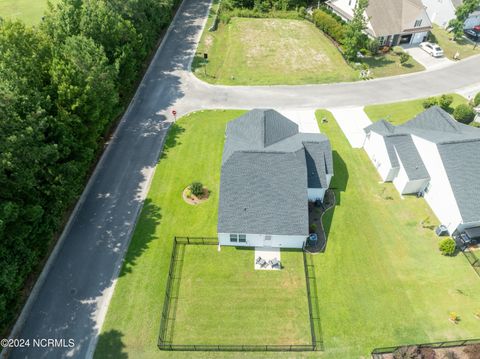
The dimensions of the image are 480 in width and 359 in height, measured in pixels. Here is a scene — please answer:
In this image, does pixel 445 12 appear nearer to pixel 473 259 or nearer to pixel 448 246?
pixel 473 259

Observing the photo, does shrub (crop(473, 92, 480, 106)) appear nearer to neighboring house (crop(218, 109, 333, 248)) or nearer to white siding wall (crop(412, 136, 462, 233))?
white siding wall (crop(412, 136, 462, 233))

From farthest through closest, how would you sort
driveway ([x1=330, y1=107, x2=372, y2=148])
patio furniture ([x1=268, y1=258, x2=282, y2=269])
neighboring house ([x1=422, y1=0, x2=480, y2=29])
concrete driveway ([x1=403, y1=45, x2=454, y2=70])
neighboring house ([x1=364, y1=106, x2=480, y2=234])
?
neighboring house ([x1=422, y1=0, x2=480, y2=29]) → concrete driveway ([x1=403, y1=45, x2=454, y2=70]) → driveway ([x1=330, y1=107, x2=372, y2=148]) → neighboring house ([x1=364, y1=106, x2=480, y2=234]) → patio furniture ([x1=268, y1=258, x2=282, y2=269])

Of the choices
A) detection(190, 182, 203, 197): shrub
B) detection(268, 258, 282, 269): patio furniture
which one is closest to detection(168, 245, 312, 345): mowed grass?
detection(268, 258, 282, 269): patio furniture

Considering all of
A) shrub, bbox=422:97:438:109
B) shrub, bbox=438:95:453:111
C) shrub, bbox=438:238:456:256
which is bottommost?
shrub, bbox=438:238:456:256

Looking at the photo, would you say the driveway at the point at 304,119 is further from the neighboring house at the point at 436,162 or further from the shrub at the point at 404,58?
the shrub at the point at 404,58

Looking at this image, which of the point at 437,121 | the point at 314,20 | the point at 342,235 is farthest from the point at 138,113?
the point at 314,20

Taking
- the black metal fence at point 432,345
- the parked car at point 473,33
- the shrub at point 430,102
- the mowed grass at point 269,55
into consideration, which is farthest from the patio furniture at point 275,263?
the parked car at point 473,33
